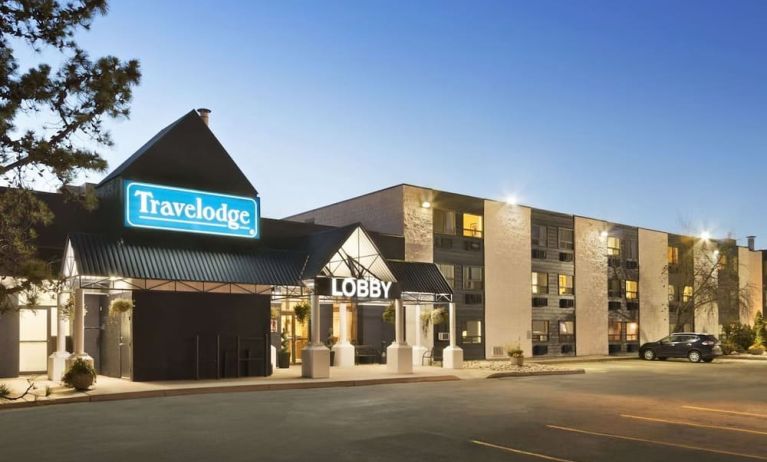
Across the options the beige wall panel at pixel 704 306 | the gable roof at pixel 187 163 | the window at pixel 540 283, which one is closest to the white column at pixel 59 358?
the gable roof at pixel 187 163

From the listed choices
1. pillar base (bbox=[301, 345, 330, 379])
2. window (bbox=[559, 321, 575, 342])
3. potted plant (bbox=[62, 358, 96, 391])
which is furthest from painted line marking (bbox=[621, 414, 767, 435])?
window (bbox=[559, 321, 575, 342])

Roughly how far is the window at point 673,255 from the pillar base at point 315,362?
134 feet

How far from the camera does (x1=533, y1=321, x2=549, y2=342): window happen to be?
44.2 m

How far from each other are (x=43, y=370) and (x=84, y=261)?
659 centimetres

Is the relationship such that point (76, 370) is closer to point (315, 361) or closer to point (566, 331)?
point (315, 361)

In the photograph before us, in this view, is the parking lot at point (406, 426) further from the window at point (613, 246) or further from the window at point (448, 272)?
the window at point (613, 246)

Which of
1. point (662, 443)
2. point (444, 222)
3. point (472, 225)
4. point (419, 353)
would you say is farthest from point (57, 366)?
point (472, 225)

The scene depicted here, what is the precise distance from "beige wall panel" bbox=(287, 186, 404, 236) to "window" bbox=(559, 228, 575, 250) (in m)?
14.5

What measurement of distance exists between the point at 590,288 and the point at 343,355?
75.2 feet

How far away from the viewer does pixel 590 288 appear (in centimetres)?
4862

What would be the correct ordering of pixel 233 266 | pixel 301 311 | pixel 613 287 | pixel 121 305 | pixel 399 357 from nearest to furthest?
pixel 121 305 → pixel 233 266 → pixel 399 357 → pixel 301 311 → pixel 613 287

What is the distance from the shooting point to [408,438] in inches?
485

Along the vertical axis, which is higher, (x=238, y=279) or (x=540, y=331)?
(x=238, y=279)

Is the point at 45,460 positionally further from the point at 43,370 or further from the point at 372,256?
the point at 372,256
